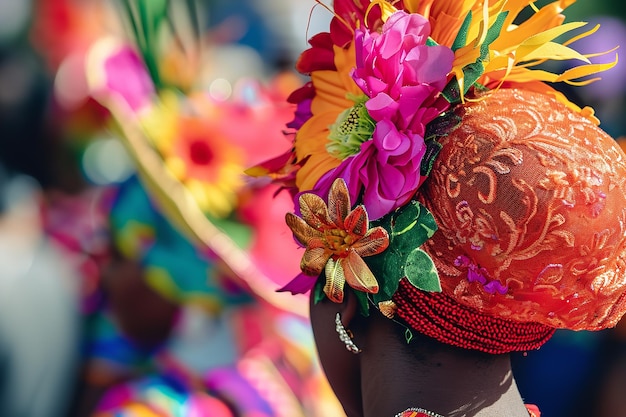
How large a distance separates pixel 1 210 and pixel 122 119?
669mm

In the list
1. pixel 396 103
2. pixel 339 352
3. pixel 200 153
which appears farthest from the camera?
pixel 200 153

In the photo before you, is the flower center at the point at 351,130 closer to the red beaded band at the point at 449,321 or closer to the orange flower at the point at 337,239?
the orange flower at the point at 337,239

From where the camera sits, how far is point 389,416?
1347mm

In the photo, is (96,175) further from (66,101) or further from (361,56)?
(361,56)

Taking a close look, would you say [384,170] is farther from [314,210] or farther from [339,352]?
[339,352]

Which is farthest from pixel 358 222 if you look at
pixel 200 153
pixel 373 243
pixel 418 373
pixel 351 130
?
pixel 200 153

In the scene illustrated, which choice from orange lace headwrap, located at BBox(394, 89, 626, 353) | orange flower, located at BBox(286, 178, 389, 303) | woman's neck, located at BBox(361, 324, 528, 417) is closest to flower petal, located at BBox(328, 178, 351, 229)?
orange flower, located at BBox(286, 178, 389, 303)

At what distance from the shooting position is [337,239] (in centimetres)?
134

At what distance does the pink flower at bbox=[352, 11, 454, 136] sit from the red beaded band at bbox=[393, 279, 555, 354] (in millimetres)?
266

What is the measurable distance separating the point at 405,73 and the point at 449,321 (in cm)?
41

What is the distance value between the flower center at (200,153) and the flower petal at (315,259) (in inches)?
74.5

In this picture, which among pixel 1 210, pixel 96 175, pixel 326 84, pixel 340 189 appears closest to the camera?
pixel 340 189

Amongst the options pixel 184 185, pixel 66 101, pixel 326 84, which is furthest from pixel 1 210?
pixel 326 84

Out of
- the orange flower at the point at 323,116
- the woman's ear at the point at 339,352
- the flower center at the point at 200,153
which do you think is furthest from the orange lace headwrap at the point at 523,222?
the flower center at the point at 200,153
